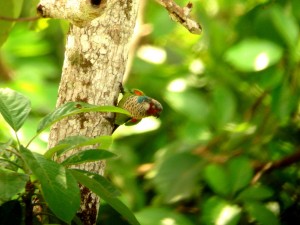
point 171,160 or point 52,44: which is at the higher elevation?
point 52,44

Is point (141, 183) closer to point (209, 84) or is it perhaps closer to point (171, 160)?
point (171, 160)

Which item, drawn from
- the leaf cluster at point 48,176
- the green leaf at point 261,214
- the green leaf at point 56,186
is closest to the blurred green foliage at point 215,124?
the green leaf at point 261,214

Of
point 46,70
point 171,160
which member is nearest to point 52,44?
point 46,70

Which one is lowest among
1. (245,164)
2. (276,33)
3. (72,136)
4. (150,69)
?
(72,136)

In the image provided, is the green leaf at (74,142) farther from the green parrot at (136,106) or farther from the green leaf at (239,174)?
the green leaf at (239,174)

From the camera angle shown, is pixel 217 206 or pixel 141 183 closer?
pixel 217 206

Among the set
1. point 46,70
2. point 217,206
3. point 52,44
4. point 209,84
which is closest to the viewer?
point 217,206
